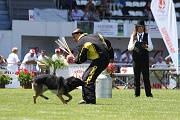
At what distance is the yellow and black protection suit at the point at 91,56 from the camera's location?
49.9 ft

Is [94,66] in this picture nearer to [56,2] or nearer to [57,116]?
[57,116]

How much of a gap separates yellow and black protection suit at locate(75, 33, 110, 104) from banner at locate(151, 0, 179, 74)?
20.4 ft

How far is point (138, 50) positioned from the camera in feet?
63.0

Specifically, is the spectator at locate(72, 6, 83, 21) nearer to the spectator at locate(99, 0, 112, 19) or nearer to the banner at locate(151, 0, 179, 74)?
the spectator at locate(99, 0, 112, 19)

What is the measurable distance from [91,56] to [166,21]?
256 inches

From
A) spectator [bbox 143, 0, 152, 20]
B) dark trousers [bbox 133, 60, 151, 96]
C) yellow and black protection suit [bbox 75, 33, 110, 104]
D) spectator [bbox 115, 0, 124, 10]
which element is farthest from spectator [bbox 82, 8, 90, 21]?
yellow and black protection suit [bbox 75, 33, 110, 104]

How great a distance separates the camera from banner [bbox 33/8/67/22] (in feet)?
118

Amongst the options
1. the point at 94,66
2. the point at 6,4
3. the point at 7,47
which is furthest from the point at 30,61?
the point at 94,66

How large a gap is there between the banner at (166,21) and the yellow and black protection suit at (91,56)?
245 inches

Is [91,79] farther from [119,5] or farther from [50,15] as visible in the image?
[119,5]

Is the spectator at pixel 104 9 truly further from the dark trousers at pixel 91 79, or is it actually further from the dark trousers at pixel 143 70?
the dark trousers at pixel 91 79

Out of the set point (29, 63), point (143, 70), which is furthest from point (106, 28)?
point (143, 70)

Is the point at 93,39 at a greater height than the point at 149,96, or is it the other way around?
the point at 93,39

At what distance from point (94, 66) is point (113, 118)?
3.95 meters
